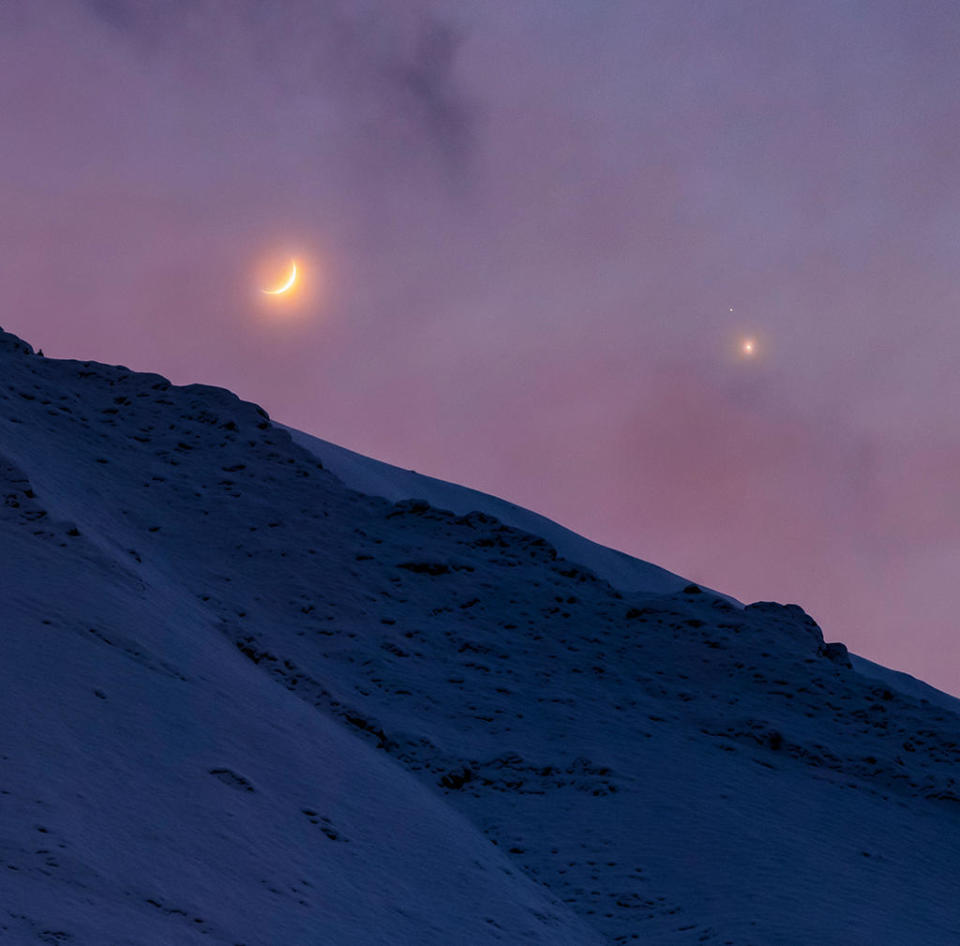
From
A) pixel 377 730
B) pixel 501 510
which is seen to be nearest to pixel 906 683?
pixel 501 510

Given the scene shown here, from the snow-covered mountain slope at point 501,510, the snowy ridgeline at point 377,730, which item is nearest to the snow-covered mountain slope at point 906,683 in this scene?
the snow-covered mountain slope at point 501,510

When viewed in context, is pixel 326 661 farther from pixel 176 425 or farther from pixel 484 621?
pixel 176 425

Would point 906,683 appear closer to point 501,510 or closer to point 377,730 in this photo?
point 501,510

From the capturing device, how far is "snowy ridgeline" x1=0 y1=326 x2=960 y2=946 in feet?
25.3

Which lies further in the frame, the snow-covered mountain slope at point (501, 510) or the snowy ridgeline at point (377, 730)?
the snow-covered mountain slope at point (501, 510)

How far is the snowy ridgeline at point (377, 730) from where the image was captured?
7723 mm

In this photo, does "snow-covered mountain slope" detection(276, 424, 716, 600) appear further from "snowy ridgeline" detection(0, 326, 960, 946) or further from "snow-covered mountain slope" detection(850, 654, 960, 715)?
"snowy ridgeline" detection(0, 326, 960, 946)

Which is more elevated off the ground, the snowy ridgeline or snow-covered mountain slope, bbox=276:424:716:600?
snow-covered mountain slope, bbox=276:424:716:600

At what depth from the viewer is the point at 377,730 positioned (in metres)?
14.5

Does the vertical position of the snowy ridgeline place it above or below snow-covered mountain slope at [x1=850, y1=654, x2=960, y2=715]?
below

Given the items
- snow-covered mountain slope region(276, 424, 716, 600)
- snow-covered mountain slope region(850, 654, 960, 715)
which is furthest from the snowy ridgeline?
snow-covered mountain slope region(850, 654, 960, 715)

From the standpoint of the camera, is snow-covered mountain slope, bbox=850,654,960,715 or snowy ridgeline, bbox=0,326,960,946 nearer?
snowy ridgeline, bbox=0,326,960,946

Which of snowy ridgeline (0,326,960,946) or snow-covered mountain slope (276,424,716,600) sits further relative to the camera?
snow-covered mountain slope (276,424,716,600)

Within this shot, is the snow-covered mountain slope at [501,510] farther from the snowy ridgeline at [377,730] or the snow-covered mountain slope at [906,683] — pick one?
the snowy ridgeline at [377,730]
